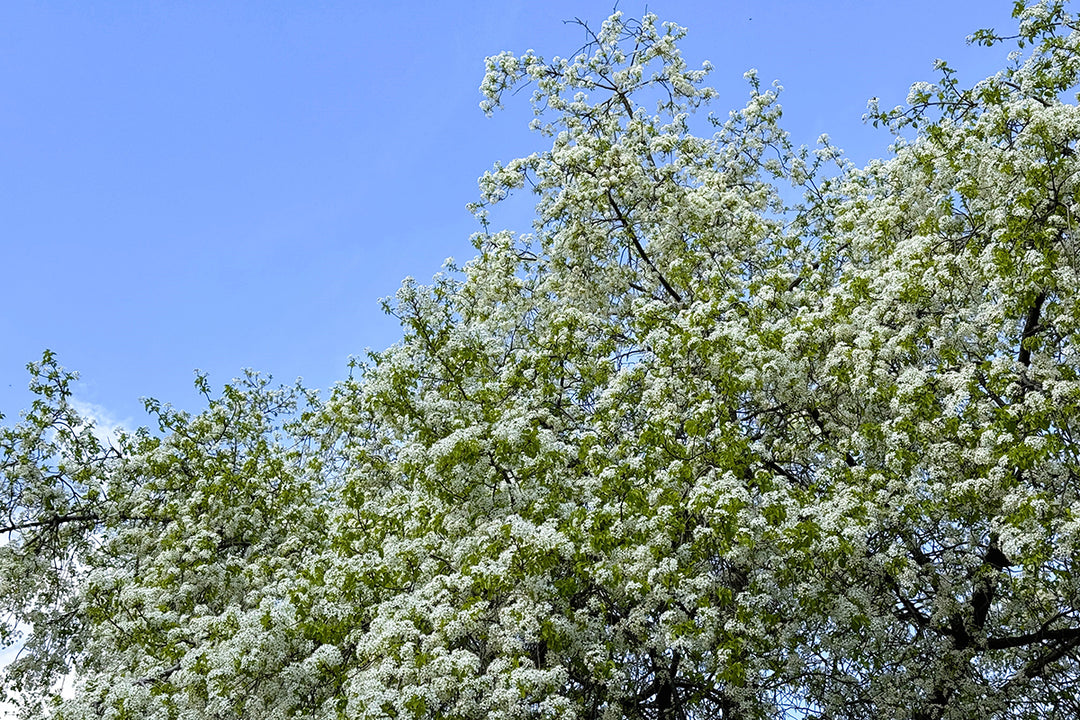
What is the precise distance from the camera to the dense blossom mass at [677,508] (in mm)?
8562

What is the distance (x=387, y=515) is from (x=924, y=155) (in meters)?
7.41

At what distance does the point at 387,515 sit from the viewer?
34.0 ft

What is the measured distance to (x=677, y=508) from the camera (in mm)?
8852

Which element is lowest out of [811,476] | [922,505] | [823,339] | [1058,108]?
[922,505]

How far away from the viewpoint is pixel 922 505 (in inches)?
350

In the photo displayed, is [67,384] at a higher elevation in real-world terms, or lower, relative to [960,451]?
higher

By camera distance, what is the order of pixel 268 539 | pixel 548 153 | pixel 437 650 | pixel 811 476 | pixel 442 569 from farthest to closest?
pixel 548 153 < pixel 268 539 < pixel 811 476 < pixel 442 569 < pixel 437 650

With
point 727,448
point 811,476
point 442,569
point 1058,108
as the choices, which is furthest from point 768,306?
point 442,569

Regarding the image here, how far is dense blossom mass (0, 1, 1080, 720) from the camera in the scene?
8562mm

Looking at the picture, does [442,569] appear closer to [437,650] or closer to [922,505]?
[437,650]

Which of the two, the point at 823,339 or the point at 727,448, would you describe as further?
the point at 823,339

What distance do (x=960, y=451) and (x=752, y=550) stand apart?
2.08 metres

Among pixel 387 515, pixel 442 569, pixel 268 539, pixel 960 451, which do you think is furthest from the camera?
pixel 268 539

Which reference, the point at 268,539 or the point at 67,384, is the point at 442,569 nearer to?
the point at 268,539
